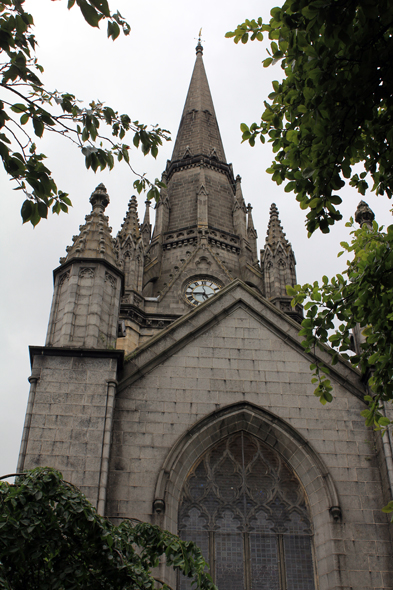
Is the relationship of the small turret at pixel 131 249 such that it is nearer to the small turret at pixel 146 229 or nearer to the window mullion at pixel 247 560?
the small turret at pixel 146 229

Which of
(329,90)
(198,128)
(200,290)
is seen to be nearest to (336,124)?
(329,90)

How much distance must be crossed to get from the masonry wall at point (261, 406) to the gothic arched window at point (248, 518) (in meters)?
0.35

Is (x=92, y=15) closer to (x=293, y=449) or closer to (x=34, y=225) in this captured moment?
(x=34, y=225)

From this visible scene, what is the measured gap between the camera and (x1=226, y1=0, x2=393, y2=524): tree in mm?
6832

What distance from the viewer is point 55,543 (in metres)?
6.64

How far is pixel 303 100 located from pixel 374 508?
22.0 feet

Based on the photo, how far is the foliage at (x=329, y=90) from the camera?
21.5 ft

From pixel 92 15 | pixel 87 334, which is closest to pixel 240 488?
pixel 87 334

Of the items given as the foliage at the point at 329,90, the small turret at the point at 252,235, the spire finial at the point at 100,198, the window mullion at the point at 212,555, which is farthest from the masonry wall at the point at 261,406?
the small turret at the point at 252,235

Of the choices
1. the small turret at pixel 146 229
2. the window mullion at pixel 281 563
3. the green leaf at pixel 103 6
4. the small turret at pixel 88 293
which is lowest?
the window mullion at pixel 281 563

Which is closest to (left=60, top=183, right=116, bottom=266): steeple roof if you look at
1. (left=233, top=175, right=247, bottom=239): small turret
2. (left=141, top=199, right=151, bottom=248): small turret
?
(left=141, top=199, right=151, bottom=248): small turret

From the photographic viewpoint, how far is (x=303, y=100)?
784 cm

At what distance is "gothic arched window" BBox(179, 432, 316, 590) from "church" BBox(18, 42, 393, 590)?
0.06 feet

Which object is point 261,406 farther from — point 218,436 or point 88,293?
point 88,293
